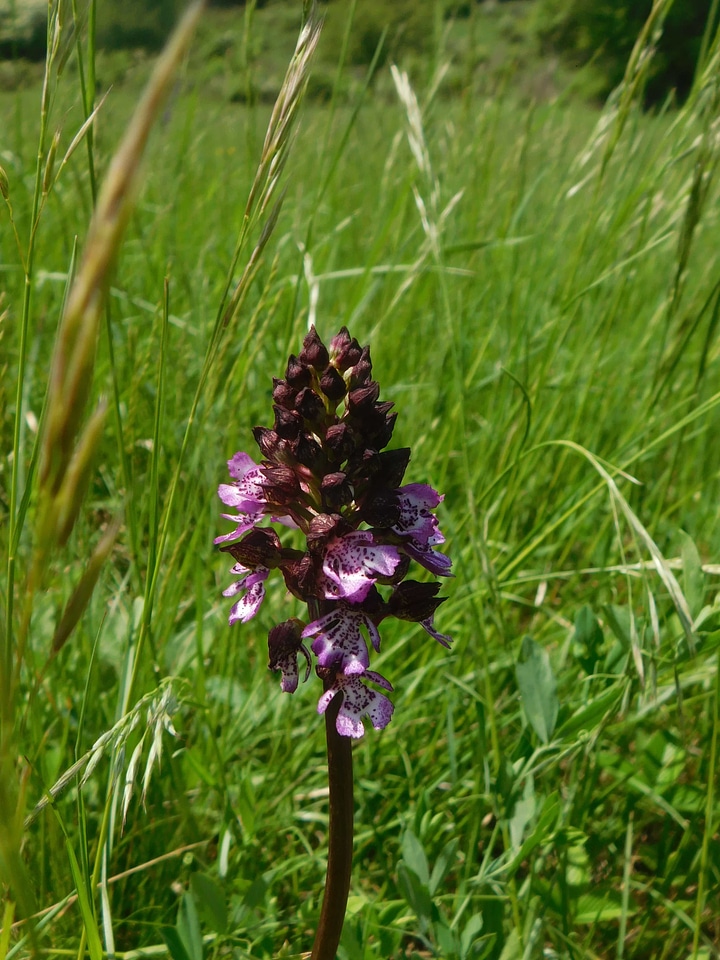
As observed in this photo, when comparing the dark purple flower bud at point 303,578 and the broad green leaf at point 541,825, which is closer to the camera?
Result: the dark purple flower bud at point 303,578

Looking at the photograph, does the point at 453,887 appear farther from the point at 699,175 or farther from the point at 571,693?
the point at 699,175

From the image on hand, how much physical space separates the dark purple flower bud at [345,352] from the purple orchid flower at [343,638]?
12.5 inches

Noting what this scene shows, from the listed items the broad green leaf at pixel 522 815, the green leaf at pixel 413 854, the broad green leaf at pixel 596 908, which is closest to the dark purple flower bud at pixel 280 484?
the green leaf at pixel 413 854

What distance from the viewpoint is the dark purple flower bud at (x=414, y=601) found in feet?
3.38

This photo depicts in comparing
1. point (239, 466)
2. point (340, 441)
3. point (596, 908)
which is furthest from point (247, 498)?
point (596, 908)

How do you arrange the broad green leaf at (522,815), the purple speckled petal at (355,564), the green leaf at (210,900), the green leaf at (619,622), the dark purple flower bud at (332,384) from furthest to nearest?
1. the green leaf at (619,622)
2. the broad green leaf at (522,815)
3. the green leaf at (210,900)
4. the dark purple flower bud at (332,384)
5. the purple speckled petal at (355,564)

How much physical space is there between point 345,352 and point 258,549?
282mm

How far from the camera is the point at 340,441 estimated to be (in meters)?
0.99

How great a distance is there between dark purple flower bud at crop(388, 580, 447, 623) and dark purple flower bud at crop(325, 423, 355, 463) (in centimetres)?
18

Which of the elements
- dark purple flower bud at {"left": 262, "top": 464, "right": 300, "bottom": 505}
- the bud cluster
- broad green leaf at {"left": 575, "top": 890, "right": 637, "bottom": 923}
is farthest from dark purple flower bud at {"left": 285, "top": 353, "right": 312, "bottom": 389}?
broad green leaf at {"left": 575, "top": 890, "right": 637, "bottom": 923}

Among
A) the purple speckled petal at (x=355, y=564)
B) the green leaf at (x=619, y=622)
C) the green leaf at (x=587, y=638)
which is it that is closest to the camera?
the purple speckled petal at (x=355, y=564)

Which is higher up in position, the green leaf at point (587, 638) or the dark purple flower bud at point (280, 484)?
the dark purple flower bud at point (280, 484)

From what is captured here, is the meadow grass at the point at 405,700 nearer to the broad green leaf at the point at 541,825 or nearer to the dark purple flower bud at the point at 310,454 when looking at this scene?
the broad green leaf at the point at 541,825

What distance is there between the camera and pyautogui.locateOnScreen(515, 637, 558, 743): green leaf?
137 centimetres
